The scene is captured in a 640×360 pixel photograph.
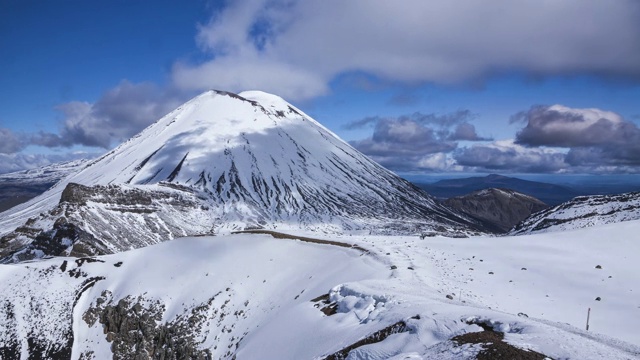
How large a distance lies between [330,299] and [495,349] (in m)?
18.2

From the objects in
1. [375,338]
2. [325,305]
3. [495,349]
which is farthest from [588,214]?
[495,349]

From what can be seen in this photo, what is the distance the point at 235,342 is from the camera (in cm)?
3931

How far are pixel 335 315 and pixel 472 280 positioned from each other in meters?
15.1

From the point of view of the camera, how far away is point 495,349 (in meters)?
15.6

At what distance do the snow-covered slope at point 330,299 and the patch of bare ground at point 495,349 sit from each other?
272 mm

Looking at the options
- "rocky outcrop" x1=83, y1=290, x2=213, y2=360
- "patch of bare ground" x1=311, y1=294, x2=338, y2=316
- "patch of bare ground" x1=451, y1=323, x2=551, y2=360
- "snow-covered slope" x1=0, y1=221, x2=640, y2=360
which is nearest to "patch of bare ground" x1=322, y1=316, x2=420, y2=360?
"snow-covered slope" x1=0, y1=221, x2=640, y2=360

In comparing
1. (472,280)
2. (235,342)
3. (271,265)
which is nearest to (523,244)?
(472,280)

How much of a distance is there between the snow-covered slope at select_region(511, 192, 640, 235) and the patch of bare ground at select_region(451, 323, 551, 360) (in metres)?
Answer: 100

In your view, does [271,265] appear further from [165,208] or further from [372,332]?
[165,208]

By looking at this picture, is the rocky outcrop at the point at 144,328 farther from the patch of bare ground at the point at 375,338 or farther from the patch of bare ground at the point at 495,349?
the patch of bare ground at the point at 495,349

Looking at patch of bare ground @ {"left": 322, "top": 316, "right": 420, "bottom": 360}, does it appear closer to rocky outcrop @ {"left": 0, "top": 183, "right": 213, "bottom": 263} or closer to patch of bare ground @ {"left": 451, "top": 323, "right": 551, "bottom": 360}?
patch of bare ground @ {"left": 451, "top": 323, "right": 551, "bottom": 360}

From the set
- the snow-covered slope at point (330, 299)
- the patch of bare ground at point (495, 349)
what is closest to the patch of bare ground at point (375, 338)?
the snow-covered slope at point (330, 299)

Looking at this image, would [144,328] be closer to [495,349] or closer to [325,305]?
[325,305]

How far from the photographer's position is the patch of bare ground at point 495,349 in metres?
15.1
